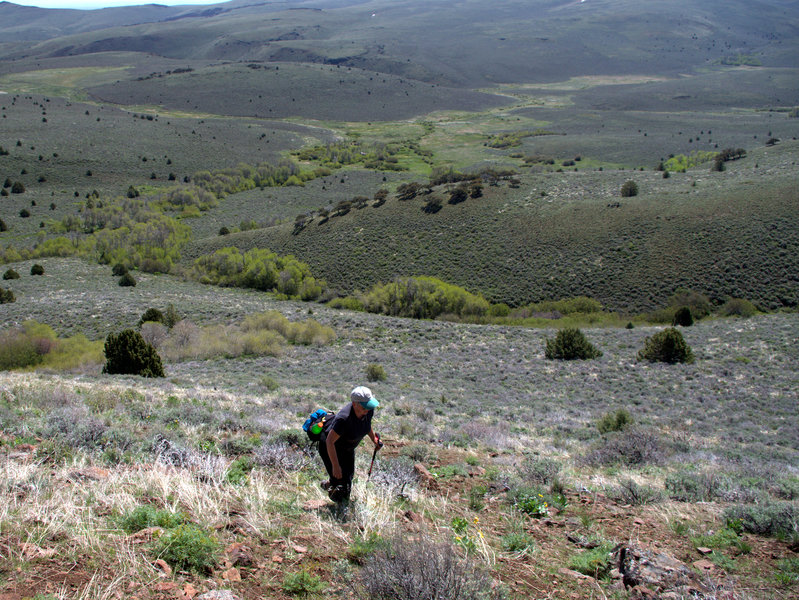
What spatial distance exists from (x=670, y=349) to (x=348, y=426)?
55.9 ft

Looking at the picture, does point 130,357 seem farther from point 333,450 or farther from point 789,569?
point 789,569

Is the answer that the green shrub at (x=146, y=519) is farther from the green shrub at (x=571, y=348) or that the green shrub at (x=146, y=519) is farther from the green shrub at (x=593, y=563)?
the green shrub at (x=571, y=348)

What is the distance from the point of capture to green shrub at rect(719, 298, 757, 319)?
26312 mm

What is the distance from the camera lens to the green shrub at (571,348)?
62.4 ft

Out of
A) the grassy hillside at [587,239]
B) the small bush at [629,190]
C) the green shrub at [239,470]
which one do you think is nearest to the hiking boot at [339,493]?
the green shrub at [239,470]

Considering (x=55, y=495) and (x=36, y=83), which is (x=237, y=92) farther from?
(x=55, y=495)

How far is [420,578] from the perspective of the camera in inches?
123

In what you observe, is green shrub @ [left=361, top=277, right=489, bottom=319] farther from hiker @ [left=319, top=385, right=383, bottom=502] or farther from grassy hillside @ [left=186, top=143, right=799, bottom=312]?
hiker @ [left=319, top=385, right=383, bottom=502]

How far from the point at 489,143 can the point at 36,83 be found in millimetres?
111562

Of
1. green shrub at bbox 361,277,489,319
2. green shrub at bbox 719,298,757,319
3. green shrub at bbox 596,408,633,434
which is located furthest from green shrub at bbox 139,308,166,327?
green shrub at bbox 719,298,757,319

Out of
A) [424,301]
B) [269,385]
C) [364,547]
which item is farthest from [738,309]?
[364,547]

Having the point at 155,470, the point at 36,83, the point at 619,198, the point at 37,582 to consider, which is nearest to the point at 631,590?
the point at 37,582

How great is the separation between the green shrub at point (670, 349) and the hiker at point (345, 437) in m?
16.7

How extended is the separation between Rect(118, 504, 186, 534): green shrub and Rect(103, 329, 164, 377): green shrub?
11.5 m
